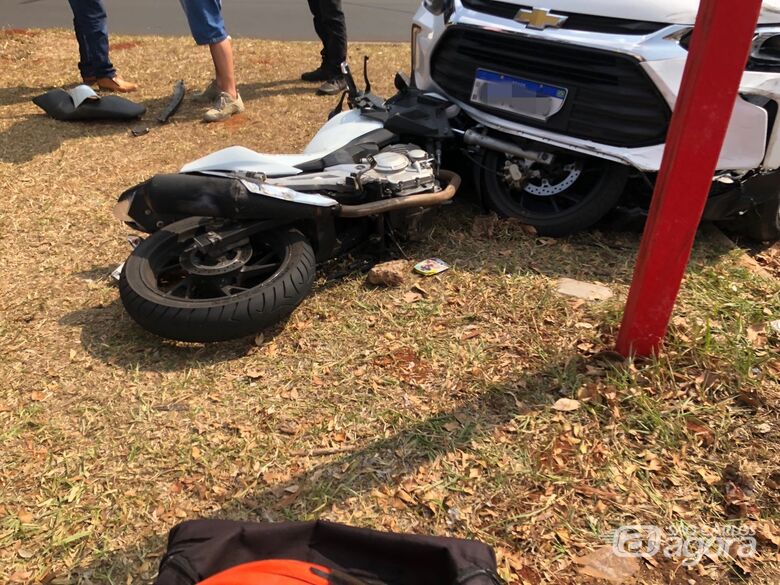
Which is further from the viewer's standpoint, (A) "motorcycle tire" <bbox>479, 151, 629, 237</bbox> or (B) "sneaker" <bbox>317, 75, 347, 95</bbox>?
(B) "sneaker" <bbox>317, 75, 347, 95</bbox>

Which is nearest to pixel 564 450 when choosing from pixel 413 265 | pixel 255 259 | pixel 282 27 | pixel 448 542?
pixel 448 542

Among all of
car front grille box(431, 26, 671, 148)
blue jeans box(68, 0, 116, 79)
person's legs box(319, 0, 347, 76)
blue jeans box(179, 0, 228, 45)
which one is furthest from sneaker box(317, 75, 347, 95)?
car front grille box(431, 26, 671, 148)

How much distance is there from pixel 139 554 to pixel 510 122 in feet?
9.10

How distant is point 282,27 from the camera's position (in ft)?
31.0

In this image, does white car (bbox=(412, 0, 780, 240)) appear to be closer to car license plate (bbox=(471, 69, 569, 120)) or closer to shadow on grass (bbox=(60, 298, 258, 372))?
car license plate (bbox=(471, 69, 569, 120))

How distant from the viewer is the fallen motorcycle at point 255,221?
8.69 ft

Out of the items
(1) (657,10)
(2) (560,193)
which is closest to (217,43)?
(2) (560,193)

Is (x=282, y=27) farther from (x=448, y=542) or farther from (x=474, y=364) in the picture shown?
(x=448, y=542)

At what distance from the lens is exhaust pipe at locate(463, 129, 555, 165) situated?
3.38 metres

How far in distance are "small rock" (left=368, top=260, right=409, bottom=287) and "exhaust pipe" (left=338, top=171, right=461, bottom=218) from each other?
30 centimetres

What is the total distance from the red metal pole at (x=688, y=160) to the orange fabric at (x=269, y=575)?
62.2 inches

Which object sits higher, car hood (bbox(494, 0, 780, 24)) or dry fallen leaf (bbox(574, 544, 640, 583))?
car hood (bbox(494, 0, 780, 24))

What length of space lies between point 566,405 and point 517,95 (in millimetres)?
1808

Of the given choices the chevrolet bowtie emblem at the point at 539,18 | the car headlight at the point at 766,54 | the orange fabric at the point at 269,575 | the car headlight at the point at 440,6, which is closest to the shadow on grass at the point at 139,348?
the orange fabric at the point at 269,575
